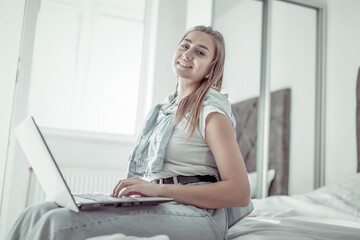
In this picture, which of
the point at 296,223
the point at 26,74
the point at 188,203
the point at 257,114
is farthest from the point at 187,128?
the point at 26,74

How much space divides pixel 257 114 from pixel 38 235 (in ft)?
7.41

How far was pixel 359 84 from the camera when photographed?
2.44 metres

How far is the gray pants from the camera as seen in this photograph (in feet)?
2.27

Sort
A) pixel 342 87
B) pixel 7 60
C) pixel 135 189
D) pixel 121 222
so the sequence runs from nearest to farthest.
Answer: pixel 121 222 < pixel 135 189 < pixel 7 60 < pixel 342 87

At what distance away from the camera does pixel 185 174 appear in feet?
3.34

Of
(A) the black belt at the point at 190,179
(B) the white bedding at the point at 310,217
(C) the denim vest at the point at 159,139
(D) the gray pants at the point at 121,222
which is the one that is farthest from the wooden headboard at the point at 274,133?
(D) the gray pants at the point at 121,222

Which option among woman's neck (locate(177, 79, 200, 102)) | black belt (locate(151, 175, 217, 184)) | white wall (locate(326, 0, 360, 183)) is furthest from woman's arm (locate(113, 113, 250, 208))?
white wall (locate(326, 0, 360, 183))

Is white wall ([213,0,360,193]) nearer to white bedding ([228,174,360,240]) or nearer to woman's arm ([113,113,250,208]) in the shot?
white bedding ([228,174,360,240])

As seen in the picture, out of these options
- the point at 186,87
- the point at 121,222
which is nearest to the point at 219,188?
the point at 121,222

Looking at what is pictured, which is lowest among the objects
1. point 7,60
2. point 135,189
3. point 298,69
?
point 135,189

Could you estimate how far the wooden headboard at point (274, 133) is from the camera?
2699mm

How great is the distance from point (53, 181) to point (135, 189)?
18 centimetres

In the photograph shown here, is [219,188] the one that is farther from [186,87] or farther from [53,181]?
[186,87]

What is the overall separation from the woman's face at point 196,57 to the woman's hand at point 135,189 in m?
0.51
